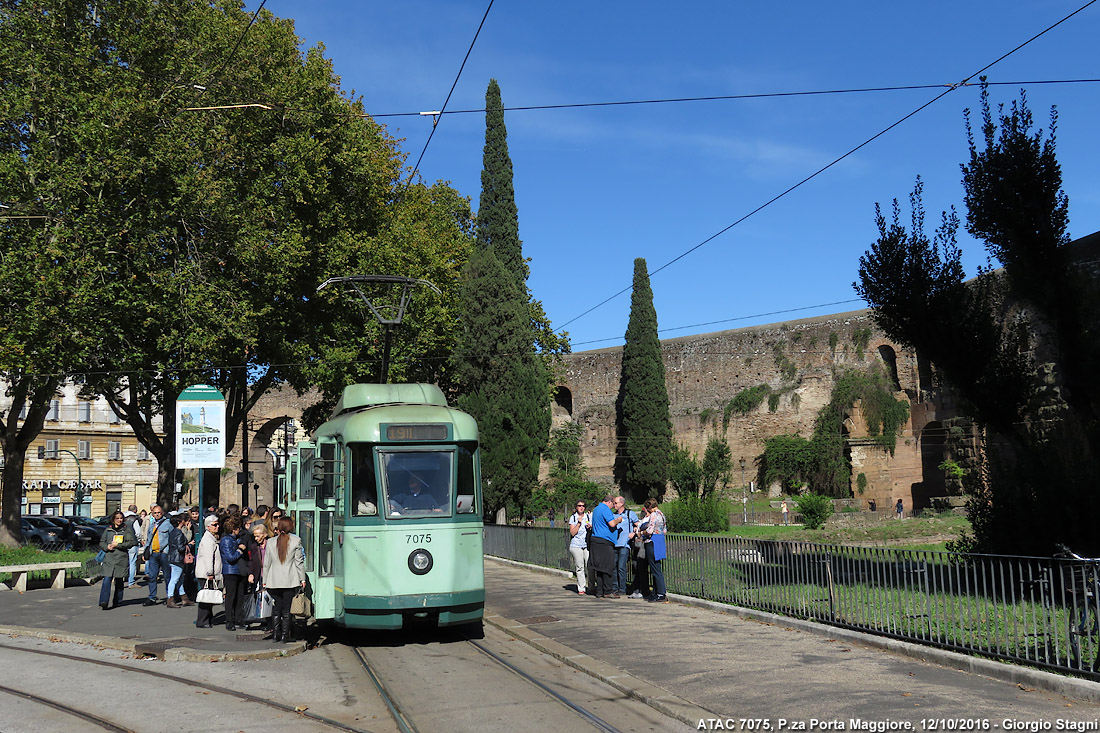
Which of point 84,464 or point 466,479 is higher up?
point 84,464

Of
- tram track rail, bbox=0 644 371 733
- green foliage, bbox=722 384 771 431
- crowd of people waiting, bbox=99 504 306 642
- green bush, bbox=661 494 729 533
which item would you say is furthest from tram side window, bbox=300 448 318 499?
green foliage, bbox=722 384 771 431

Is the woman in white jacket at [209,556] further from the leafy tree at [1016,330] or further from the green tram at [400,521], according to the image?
the leafy tree at [1016,330]

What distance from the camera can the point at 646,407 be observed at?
5575cm

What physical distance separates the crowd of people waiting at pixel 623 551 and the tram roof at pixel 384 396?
3598 millimetres

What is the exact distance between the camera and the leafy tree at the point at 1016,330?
12836 mm

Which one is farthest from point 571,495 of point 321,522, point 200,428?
point 321,522

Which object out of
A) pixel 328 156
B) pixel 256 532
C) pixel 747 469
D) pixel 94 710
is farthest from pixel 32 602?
pixel 747 469

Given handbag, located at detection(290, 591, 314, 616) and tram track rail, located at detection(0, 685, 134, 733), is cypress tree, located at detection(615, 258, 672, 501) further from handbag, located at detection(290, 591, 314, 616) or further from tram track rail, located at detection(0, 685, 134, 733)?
tram track rail, located at detection(0, 685, 134, 733)

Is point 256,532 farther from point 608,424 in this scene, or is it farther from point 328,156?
point 608,424

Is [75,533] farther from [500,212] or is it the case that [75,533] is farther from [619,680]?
[619,680]

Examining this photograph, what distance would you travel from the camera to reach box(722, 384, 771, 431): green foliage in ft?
186

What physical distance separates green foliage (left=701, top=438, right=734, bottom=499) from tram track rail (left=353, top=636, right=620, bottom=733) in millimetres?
43666

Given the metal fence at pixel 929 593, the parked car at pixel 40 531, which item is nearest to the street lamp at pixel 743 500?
the parked car at pixel 40 531

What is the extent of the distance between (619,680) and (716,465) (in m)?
46.2
